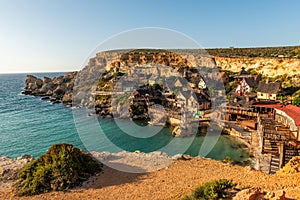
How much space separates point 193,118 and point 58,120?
22.8 meters

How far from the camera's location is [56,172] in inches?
489

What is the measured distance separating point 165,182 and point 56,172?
20.7 feet

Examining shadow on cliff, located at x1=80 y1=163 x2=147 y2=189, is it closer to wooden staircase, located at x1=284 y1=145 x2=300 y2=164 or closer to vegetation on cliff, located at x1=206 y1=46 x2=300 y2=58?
wooden staircase, located at x1=284 y1=145 x2=300 y2=164

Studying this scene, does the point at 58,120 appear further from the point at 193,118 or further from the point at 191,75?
the point at 191,75

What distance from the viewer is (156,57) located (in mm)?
70875

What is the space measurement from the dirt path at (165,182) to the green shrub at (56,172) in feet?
1.87

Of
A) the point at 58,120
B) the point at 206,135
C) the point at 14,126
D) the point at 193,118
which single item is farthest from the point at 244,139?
the point at 14,126

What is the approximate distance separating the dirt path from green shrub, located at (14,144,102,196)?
57cm

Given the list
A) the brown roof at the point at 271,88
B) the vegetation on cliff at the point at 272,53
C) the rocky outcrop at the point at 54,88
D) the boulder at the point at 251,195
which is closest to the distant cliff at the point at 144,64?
the rocky outcrop at the point at 54,88

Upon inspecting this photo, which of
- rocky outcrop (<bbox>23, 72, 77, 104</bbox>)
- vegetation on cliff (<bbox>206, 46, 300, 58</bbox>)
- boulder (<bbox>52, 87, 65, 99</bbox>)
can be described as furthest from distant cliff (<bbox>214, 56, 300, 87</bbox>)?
boulder (<bbox>52, 87, 65, 99</bbox>)

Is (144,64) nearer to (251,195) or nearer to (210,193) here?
(210,193)

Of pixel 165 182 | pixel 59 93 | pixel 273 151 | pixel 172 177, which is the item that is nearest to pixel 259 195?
pixel 165 182

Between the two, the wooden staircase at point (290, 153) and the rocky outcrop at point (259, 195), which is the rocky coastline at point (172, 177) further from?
the wooden staircase at point (290, 153)

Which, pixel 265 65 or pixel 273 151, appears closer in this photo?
pixel 273 151
